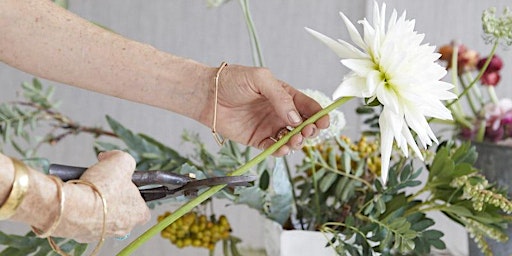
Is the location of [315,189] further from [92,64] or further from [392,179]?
[92,64]

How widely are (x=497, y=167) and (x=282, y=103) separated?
0.52 metres

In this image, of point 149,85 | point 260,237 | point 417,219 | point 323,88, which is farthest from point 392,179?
point 323,88

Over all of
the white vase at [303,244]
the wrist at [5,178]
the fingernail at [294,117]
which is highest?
the fingernail at [294,117]

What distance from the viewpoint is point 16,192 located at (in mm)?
583

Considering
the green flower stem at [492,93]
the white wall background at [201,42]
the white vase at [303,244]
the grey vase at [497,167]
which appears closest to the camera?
the white vase at [303,244]

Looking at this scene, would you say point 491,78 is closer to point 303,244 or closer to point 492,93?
point 492,93

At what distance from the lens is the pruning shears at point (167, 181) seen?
0.67 meters

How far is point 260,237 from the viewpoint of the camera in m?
1.23

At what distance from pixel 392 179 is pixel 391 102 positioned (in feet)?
1.44

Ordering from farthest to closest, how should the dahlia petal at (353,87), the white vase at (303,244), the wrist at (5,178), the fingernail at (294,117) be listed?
the white vase at (303,244) < the fingernail at (294,117) < the dahlia petal at (353,87) < the wrist at (5,178)

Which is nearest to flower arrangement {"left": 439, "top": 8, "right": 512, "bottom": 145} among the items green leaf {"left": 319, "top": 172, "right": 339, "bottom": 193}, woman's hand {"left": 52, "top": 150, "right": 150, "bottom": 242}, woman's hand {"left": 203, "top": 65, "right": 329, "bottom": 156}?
green leaf {"left": 319, "top": 172, "right": 339, "bottom": 193}

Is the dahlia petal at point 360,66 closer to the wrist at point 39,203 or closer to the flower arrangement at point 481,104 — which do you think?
the wrist at point 39,203

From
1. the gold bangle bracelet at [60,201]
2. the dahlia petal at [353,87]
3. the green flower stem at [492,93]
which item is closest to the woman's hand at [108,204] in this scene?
the gold bangle bracelet at [60,201]

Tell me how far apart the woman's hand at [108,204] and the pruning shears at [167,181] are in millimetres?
15
